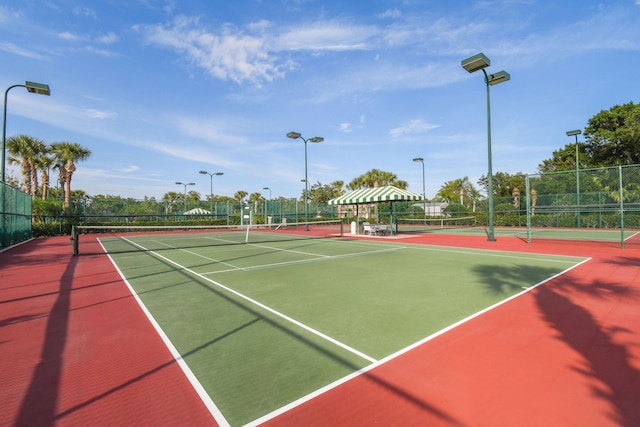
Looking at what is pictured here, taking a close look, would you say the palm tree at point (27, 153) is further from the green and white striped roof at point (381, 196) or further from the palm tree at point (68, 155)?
the green and white striped roof at point (381, 196)

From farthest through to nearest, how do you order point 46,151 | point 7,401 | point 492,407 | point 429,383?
point 46,151
point 429,383
point 7,401
point 492,407

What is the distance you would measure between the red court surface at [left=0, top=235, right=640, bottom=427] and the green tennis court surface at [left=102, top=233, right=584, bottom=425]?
32 cm

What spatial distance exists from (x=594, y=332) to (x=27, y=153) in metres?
45.8

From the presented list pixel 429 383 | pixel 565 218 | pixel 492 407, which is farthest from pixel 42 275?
pixel 565 218

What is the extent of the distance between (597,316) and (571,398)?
3.27 metres

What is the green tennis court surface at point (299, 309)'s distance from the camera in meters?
3.60

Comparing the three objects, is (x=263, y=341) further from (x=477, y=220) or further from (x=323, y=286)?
(x=477, y=220)

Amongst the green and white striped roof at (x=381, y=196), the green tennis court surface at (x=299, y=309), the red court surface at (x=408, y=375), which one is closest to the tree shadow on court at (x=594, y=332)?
the red court surface at (x=408, y=375)

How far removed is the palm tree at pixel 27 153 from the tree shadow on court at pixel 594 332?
4346 cm

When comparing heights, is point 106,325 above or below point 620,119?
below

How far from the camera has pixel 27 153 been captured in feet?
108

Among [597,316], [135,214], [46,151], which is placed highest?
[46,151]

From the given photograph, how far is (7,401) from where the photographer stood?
320 cm

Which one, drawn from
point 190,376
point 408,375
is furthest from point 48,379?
point 408,375
